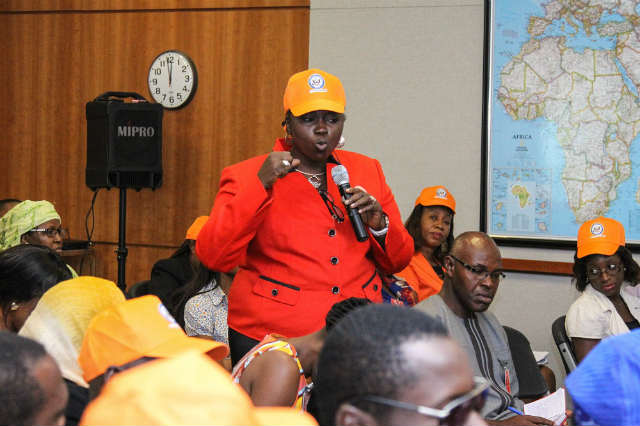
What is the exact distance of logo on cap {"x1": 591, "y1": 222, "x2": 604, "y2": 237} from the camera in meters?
3.74

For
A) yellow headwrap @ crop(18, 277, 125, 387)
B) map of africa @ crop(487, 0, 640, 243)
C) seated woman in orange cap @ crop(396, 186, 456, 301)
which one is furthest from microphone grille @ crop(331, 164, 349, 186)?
map of africa @ crop(487, 0, 640, 243)

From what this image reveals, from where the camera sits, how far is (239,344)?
246 centimetres

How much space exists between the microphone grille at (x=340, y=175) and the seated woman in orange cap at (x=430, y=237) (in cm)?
179

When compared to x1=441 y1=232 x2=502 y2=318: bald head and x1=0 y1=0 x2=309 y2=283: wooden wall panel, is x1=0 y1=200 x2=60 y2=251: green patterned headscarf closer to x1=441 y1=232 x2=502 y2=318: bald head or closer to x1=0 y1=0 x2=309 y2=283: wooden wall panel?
x1=0 y1=0 x2=309 y2=283: wooden wall panel

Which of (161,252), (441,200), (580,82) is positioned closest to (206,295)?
(441,200)

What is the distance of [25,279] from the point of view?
240 cm

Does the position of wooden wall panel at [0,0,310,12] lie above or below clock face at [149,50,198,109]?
above

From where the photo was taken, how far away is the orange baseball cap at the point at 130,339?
1.59 m

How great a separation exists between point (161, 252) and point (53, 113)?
4.97ft

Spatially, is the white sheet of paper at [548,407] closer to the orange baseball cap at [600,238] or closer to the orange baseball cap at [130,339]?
the orange baseball cap at [600,238]

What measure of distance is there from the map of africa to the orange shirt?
94 cm

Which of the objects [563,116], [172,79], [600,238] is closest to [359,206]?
[600,238]

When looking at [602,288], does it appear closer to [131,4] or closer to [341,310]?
[341,310]

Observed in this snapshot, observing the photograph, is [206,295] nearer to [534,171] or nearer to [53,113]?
[534,171]
